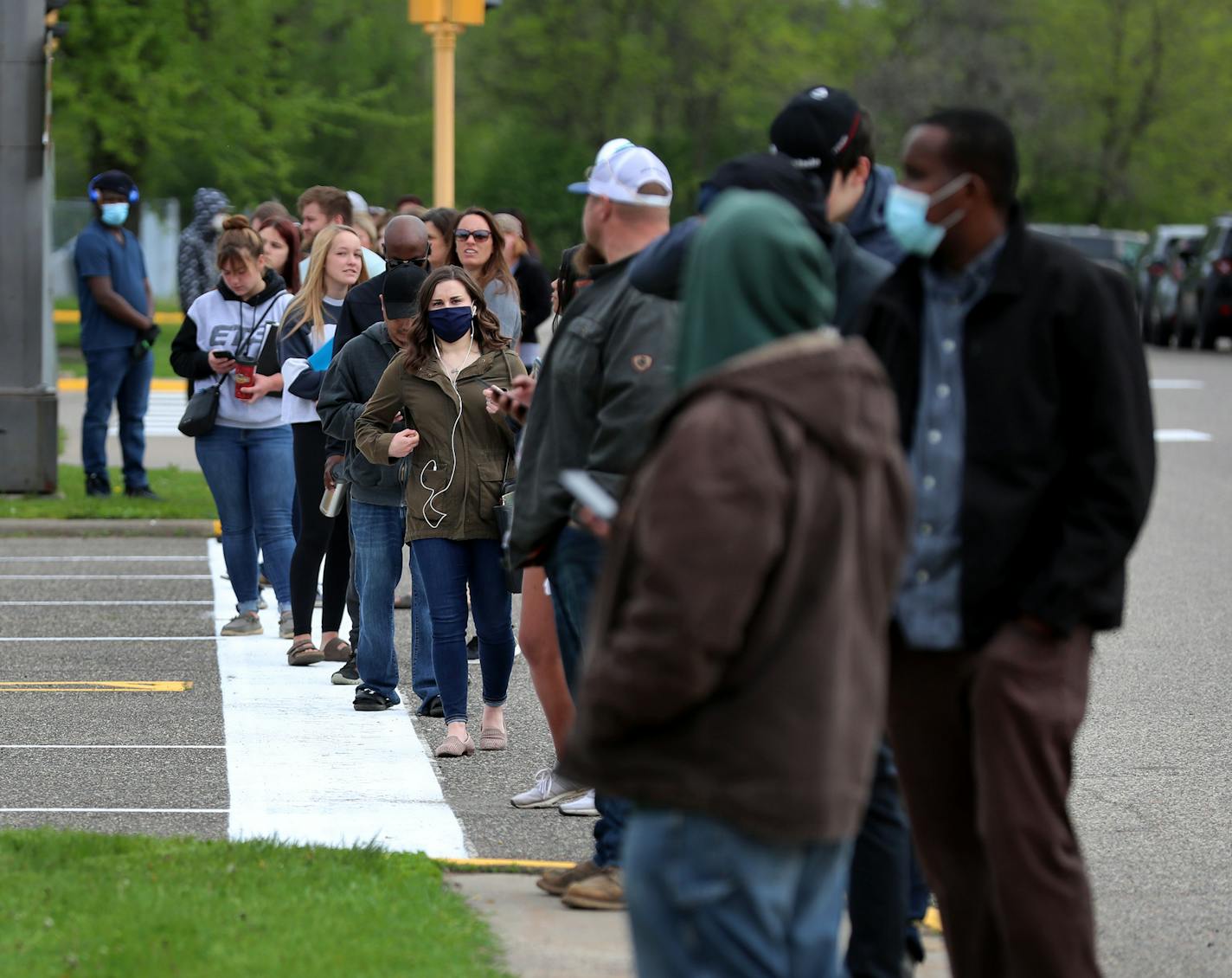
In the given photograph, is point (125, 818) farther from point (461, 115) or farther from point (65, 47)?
point (461, 115)

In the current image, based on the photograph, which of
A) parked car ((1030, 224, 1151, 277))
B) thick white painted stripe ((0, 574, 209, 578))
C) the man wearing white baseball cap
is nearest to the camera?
the man wearing white baseball cap

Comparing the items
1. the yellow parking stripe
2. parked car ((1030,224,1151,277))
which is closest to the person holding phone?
the yellow parking stripe

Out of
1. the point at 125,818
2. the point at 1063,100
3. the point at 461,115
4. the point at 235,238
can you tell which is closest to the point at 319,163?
the point at 461,115

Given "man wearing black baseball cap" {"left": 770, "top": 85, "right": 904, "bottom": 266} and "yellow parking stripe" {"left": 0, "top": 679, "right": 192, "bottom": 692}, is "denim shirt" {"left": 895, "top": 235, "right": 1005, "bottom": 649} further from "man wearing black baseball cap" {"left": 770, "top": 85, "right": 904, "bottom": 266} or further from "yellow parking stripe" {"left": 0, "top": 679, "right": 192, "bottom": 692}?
"yellow parking stripe" {"left": 0, "top": 679, "right": 192, "bottom": 692}

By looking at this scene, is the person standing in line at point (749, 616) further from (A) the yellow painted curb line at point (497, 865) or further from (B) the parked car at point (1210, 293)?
(B) the parked car at point (1210, 293)

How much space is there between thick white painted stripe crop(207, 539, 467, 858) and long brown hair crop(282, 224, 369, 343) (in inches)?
61.6

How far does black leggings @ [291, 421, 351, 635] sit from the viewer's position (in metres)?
8.97

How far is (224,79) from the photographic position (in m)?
26.4

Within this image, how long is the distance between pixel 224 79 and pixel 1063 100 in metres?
37.2

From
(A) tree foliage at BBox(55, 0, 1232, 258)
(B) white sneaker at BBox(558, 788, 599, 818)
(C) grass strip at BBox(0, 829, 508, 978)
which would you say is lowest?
(B) white sneaker at BBox(558, 788, 599, 818)

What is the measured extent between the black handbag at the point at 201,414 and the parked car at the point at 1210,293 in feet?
80.9

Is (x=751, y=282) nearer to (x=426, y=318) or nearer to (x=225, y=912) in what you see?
(x=225, y=912)

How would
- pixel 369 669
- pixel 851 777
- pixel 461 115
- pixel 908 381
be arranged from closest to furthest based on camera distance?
pixel 851 777 → pixel 908 381 → pixel 369 669 → pixel 461 115

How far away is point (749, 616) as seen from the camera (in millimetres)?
2953
